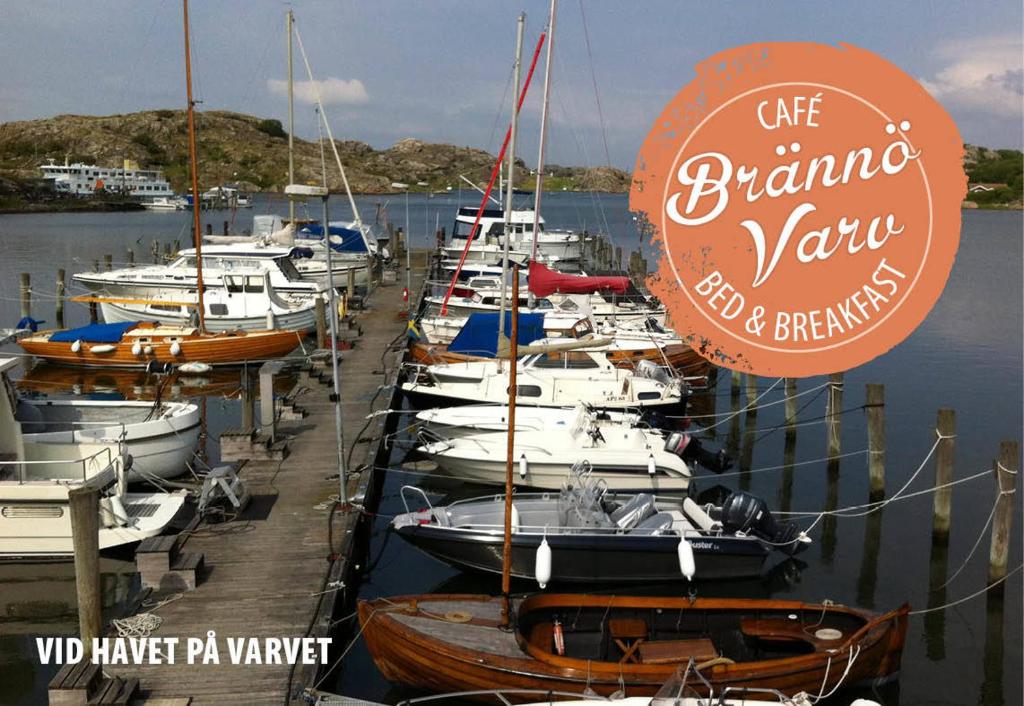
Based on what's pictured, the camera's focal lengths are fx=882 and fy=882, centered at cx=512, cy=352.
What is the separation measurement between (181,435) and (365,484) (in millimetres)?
4369

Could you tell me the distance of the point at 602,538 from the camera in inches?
566

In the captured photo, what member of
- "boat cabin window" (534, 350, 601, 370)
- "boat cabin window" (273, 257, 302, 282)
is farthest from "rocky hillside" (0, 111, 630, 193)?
"boat cabin window" (534, 350, 601, 370)

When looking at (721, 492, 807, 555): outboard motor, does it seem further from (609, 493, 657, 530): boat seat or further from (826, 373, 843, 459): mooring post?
(826, 373, 843, 459): mooring post

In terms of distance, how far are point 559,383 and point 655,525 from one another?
7.98m

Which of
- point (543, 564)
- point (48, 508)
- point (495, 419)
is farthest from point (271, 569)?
point (495, 419)

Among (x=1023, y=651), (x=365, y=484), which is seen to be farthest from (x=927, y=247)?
(x=365, y=484)

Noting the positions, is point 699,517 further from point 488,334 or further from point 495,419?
point 488,334

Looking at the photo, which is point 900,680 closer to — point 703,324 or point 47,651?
point 703,324

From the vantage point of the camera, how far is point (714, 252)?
580 inches

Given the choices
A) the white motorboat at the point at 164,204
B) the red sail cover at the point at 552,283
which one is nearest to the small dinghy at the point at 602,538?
the red sail cover at the point at 552,283

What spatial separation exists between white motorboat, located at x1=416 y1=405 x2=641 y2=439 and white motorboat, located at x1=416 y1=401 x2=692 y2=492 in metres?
0.21

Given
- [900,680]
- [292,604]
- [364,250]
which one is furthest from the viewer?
[364,250]

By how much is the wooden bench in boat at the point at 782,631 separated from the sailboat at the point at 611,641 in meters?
0.01

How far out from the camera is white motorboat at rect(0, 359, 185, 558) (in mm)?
14203
